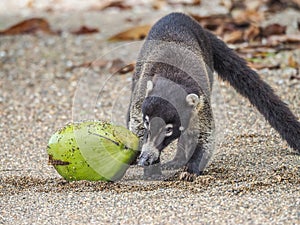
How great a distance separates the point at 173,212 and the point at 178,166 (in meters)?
1.40

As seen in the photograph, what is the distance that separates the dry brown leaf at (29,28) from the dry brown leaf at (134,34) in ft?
3.99

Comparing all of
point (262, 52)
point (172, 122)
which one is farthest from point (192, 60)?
point (262, 52)

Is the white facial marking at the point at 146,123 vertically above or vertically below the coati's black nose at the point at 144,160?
above

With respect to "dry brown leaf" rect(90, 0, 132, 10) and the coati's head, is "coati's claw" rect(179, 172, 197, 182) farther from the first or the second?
"dry brown leaf" rect(90, 0, 132, 10)

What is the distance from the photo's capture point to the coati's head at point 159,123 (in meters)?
4.66

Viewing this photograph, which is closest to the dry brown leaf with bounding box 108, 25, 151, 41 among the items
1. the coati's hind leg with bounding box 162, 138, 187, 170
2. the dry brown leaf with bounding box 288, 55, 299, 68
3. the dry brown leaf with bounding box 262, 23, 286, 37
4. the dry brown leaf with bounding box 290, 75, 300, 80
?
the dry brown leaf with bounding box 262, 23, 286, 37

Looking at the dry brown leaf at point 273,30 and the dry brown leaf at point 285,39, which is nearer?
the dry brown leaf at point 285,39

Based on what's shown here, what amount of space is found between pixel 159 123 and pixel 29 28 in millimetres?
5599

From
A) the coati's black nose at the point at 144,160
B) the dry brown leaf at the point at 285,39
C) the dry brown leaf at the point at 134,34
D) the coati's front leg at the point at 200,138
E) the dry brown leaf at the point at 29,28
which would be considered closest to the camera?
the coati's black nose at the point at 144,160

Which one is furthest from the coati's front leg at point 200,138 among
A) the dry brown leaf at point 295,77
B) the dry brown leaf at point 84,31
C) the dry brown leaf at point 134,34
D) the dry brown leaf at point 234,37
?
the dry brown leaf at point 84,31

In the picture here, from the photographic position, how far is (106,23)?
33.6ft

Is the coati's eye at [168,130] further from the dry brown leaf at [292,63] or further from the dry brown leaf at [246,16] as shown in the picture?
the dry brown leaf at [246,16]

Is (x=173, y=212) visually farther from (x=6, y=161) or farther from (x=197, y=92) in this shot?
(x=6, y=161)

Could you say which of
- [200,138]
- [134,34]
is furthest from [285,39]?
[200,138]
